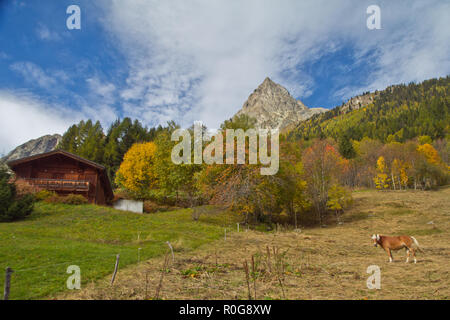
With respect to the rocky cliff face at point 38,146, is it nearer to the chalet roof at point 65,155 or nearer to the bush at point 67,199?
the chalet roof at point 65,155

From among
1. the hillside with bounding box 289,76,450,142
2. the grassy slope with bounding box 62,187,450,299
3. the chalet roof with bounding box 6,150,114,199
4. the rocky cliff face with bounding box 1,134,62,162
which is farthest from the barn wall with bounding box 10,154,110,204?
the rocky cliff face with bounding box 1,134,62,162

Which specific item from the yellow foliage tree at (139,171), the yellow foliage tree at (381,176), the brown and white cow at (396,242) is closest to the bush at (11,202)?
the yellow foliage tree at (139,171)

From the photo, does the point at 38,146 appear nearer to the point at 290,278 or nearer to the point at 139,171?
the point at 139,171

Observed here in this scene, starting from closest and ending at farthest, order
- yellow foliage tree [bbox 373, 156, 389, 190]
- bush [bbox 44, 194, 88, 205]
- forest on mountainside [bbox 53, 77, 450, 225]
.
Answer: forest on mountainside [bbox 53, 77, 450, 225], bush [bbox 44, 194, 88, 205], yellow foliage tree [bbox 373, 156, 389, 190]

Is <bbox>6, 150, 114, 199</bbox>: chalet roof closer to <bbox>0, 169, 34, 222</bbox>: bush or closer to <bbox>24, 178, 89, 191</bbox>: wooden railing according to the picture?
<bbox>24, 178, 89, 191</bbox>: wooden railing

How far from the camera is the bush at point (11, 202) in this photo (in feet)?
57.8

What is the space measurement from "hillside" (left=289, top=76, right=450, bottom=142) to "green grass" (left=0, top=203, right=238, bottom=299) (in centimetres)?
7418

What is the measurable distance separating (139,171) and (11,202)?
1955 cm

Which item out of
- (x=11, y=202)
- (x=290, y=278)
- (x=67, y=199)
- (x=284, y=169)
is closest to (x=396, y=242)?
(x=290, y=278)

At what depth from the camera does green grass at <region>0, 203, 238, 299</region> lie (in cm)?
673
